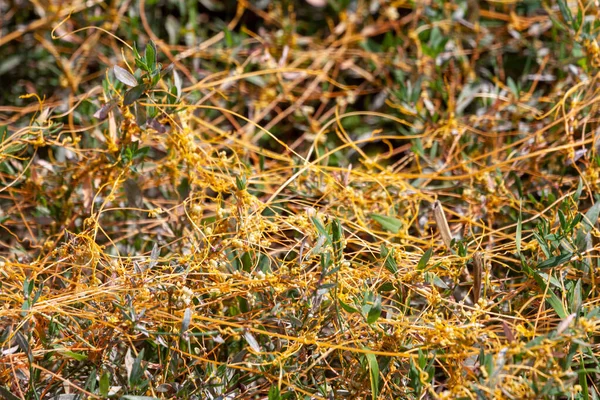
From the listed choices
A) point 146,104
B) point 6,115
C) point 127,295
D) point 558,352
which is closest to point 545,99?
point 558,352

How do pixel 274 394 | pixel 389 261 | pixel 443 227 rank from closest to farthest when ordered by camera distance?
pixel 274 394 < pixel 389 261 < pixel 443 227

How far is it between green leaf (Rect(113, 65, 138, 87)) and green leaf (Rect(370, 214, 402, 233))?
1.95 feet

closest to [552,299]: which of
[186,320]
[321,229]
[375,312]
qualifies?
[375,312]

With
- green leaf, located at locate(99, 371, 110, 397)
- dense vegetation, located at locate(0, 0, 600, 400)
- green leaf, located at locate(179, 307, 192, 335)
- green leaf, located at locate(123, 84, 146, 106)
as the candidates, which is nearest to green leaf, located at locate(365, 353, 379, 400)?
dense vegetation, located at locate(0, 0, 600, 400)

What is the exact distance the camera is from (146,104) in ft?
4.77

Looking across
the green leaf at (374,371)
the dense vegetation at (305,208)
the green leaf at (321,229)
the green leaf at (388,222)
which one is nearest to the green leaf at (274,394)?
the dense vegetation at (305,208)

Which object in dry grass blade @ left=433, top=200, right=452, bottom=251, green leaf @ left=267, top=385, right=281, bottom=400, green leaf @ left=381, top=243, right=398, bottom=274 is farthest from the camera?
dry grass blade @ left=433, top=200, right=452, bottom=251

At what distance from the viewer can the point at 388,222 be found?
1531 millimetres

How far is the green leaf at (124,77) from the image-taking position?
4.62ft

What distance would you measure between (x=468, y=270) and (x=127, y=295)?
0.72 meters

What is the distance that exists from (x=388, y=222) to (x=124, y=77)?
25.6 inches

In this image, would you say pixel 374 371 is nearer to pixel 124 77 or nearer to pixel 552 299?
pixel 552 299

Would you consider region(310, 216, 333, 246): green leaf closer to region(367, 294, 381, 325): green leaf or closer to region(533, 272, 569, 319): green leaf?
region(367, 294, 381, 325): green leaf

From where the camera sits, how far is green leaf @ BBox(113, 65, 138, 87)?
4.62 feet
